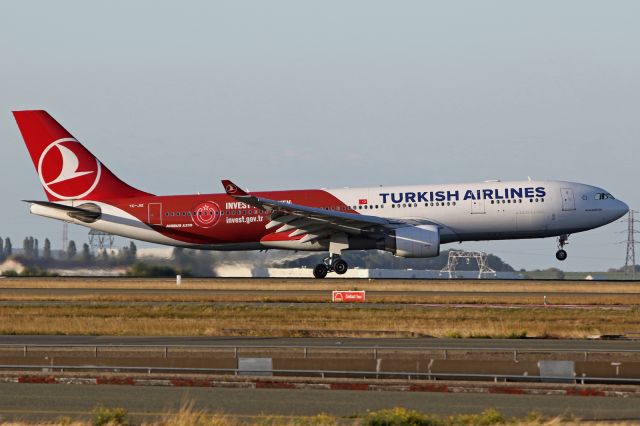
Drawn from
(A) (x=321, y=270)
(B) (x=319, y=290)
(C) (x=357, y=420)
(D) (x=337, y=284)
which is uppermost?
(A) (x=321, y=270)

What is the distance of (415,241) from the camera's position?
54.1 m

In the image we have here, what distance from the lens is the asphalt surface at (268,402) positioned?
17.2 m

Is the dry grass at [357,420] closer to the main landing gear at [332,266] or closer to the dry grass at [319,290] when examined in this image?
the dry grass at [319,290]

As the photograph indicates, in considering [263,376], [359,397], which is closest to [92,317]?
[263,376]

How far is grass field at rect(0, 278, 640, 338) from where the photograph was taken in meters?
32.3

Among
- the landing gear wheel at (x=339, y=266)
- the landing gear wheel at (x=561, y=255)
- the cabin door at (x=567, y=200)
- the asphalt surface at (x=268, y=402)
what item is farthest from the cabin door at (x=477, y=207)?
the asphalt surface at (x=268, y=402)

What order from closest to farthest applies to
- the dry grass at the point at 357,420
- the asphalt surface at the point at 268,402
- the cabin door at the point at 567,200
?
the dry grass at the point at 357,420, the asphalt surface at the point at 268,402, the cabin door at the point at 567,200

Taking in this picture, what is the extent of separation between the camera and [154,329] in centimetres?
3347

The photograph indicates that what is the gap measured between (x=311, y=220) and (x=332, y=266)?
11.9 ft

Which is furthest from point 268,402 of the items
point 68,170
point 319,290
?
point 68,170

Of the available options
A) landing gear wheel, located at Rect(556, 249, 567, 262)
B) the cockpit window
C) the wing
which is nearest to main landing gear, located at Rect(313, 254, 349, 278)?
the wing

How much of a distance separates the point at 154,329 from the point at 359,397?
15276mm

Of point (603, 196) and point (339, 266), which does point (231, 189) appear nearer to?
point (339, 266)

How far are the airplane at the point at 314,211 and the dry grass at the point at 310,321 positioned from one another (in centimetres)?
1436
